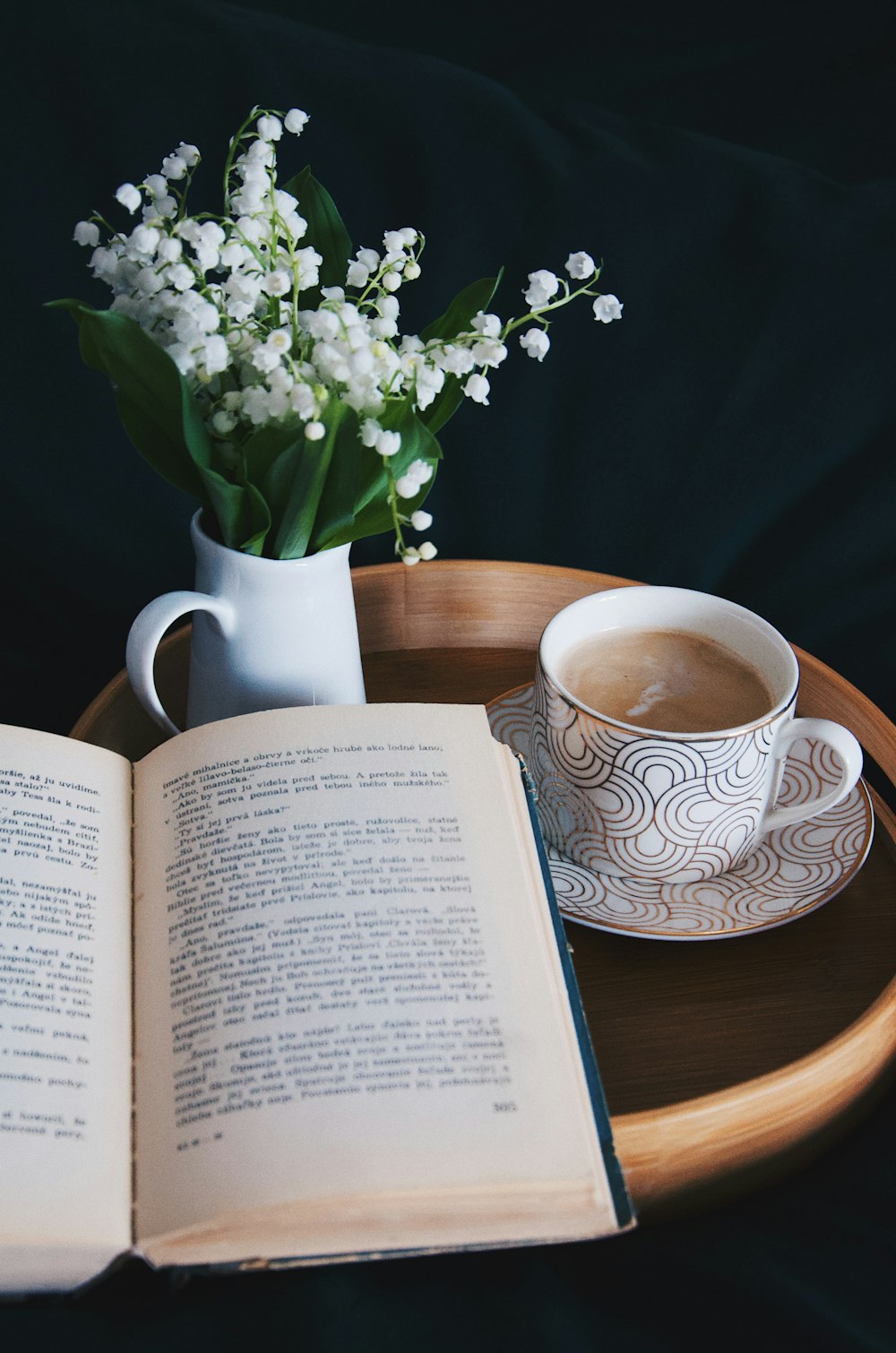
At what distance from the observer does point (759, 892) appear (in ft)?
2.04

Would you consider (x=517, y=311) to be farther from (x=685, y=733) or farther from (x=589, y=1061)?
(x=589, y=1061)

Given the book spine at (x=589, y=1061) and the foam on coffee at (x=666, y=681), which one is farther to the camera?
the foam on coffee at (x=666, y=681)

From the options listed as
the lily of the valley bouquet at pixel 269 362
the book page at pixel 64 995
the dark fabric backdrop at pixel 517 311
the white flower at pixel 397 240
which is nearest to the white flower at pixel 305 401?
the lily of the valley bouquet at pixel 269 362

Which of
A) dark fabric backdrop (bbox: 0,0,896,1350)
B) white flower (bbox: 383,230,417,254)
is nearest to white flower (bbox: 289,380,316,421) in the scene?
white flower (bbox: 383,230,417,254)

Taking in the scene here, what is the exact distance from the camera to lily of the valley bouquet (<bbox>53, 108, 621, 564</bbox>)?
52 centimetres

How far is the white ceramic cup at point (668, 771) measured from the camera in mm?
576

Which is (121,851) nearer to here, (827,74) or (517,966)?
(517,966)

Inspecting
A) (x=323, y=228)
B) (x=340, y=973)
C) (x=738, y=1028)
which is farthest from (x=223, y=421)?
(x=738, y=1028)

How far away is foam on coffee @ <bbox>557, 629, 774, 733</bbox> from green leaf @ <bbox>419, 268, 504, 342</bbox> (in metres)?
0.18

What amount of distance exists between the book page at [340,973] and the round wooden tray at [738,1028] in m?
0.08

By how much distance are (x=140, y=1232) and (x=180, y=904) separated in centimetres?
13

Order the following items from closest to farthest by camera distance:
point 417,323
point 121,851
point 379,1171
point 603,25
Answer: point 379,1171 → point 121,851 → point 417,323 → point 603,25

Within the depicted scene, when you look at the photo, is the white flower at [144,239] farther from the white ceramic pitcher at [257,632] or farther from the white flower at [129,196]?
the white ceramic pitcher at [257,632]

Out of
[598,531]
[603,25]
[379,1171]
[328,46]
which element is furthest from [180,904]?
[603,25]
